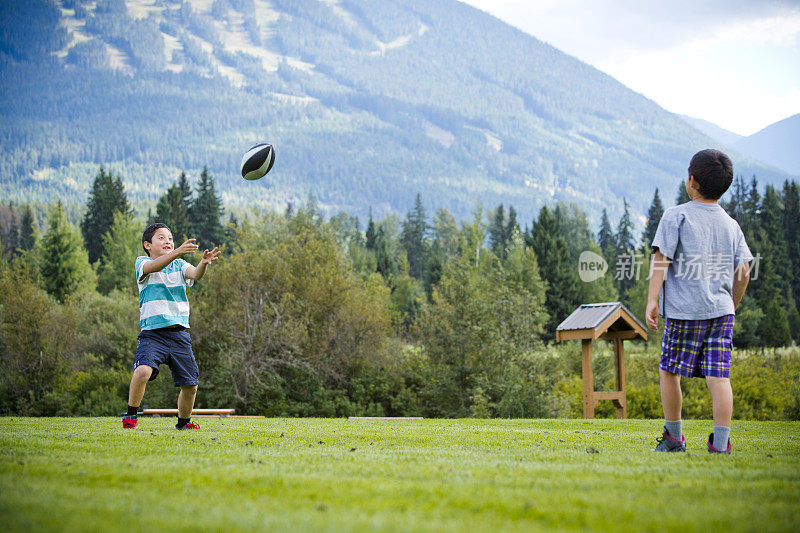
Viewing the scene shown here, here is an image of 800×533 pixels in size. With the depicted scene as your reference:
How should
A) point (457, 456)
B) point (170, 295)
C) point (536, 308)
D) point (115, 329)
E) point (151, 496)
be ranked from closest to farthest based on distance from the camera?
point (151, 496)
point (457, 456)
point (170, 295)
point (536, 308)
point (115, 329)

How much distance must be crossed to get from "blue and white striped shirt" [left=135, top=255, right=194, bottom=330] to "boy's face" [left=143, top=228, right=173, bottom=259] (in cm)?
19

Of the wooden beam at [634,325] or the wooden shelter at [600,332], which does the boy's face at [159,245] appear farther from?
the wooden beam at [634,325]

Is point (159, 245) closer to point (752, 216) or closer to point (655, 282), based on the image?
point (655, 282)

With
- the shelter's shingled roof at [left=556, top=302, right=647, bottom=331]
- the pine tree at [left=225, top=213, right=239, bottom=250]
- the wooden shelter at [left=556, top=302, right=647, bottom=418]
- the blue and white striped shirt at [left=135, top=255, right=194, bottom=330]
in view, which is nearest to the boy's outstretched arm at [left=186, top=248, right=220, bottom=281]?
the blue and white striped shirt at [left=135, top=255, right=194, bottom=330]

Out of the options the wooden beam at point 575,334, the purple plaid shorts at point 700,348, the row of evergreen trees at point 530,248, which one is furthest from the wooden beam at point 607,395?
the row of evergreen trees at point 530,248

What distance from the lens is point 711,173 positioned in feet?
20.1

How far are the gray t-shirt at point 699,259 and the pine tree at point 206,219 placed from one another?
6913cm

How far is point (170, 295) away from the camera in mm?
7781

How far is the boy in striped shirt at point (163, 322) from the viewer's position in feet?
24.5

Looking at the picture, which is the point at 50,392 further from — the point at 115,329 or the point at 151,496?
the point at 151,496

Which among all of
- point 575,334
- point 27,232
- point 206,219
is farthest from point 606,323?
point 27,232

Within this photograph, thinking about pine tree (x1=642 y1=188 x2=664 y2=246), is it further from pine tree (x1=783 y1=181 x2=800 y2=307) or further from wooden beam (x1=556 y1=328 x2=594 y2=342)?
wooden beam (x1=556 y1=328 x2=594 y2=342)

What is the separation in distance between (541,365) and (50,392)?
16297 millimetres

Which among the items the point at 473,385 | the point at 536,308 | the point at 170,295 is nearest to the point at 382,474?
the point at 170,295
